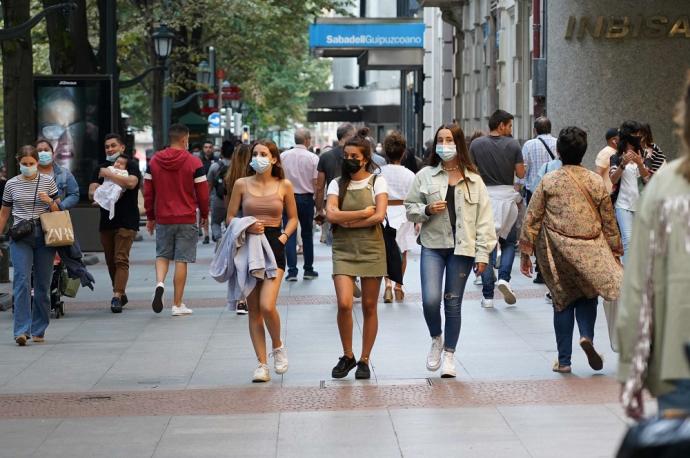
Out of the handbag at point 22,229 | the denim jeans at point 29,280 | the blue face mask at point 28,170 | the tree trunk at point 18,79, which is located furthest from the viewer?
the tree trunk at point 18,79

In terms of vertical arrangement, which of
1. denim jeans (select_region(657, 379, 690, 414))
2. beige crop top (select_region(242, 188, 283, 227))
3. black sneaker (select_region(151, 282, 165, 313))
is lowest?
black sneaker (select_region(151, 282, 165, 313))

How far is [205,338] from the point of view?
12.6 metres

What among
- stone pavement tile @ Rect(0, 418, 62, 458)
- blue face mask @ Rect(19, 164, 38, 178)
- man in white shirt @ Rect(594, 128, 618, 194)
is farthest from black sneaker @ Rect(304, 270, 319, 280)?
stone pavement tile @ Rect(0, 418, 62, 458)

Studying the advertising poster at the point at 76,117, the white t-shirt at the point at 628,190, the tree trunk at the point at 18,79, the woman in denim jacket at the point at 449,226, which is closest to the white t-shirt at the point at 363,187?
the woman in denim jacket at the point at 449,226

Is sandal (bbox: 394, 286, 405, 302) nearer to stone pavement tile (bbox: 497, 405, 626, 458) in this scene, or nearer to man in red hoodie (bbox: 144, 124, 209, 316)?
man in red hoodie (bbox: 144, 124, 209, 316)

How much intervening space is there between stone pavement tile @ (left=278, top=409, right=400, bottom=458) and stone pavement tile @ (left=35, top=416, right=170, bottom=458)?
710 mm

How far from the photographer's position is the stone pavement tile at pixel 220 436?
301 inches

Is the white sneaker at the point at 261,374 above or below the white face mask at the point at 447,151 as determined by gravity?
below

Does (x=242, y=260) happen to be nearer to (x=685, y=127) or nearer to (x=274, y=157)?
(x=274, y=157)

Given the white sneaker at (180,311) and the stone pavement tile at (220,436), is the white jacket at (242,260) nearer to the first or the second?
the stone pavement tile at (220,436)

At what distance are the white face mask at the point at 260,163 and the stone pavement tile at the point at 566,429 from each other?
7.89 ft

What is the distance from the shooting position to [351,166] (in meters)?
9.95

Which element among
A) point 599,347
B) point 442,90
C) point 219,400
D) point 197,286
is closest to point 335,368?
point 219,400

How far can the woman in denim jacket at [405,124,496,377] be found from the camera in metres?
9.95
